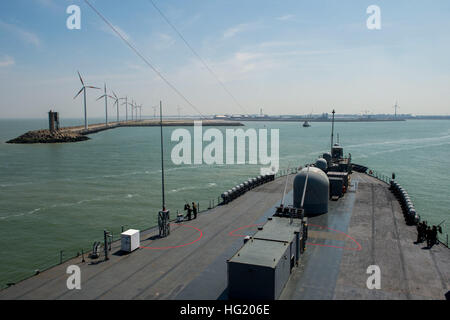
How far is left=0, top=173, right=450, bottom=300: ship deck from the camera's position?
15.9 meters

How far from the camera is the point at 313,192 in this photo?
94.2ft

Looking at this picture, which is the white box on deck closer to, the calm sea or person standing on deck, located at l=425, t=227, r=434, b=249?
the calm sea

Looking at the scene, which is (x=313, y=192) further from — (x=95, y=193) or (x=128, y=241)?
(x=95, y=193)

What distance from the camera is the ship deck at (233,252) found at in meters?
15.9

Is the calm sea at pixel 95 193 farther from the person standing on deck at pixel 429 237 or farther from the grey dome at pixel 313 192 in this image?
the person standing on deck at pixel 429 237

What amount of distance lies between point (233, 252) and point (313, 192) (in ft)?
36.3

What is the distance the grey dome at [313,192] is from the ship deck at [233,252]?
115cm

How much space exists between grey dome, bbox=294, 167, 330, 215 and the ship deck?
115 centimetres

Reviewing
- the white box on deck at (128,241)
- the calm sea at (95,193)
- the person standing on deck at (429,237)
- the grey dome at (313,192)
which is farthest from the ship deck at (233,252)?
the calm sea at (95,193)

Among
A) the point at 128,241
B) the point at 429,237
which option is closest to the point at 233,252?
A: the point at 128,241
